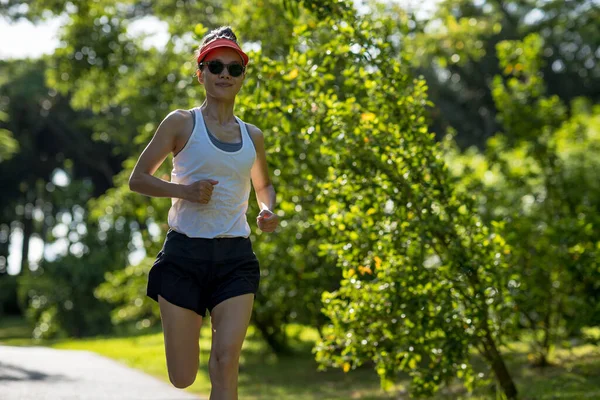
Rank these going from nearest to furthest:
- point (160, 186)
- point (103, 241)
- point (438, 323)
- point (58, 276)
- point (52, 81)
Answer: point (160, 186) < point (438, 323) < point (52, 81) < point (58, 276) < point (103, 241)

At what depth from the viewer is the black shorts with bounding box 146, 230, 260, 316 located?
4.39 metres

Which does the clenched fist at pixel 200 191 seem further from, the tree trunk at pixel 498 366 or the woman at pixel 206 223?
the tree trunk at pixel 498 366

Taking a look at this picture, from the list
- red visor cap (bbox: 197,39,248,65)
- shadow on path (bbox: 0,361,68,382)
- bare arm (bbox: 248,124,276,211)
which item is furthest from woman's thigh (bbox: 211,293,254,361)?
shadow on path (bbox: 0,361,68,382)

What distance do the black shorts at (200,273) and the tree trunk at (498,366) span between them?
3205 millimetres

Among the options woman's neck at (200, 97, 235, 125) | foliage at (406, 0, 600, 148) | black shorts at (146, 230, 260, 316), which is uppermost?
foliage at (406, 0, 600, 148)

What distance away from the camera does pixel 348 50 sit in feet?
23.0

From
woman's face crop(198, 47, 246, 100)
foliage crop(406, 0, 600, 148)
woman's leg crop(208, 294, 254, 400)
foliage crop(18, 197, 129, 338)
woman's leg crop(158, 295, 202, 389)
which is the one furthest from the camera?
foliage crop(406, 0, 600, 148)

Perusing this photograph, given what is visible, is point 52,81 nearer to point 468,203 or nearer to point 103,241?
point 468,203

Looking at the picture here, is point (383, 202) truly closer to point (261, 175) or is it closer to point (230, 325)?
point (261, 175)

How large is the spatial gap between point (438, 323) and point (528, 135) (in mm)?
4720

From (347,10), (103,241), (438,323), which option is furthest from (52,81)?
(103,241)

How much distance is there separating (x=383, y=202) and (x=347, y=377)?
521cm

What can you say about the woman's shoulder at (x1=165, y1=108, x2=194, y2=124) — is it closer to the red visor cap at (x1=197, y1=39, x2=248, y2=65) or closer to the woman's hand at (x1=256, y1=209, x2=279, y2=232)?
the red visor cap at (x1=197, y1=39, x2=248, y2=65)

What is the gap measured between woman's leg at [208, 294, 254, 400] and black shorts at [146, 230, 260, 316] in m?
0.08
